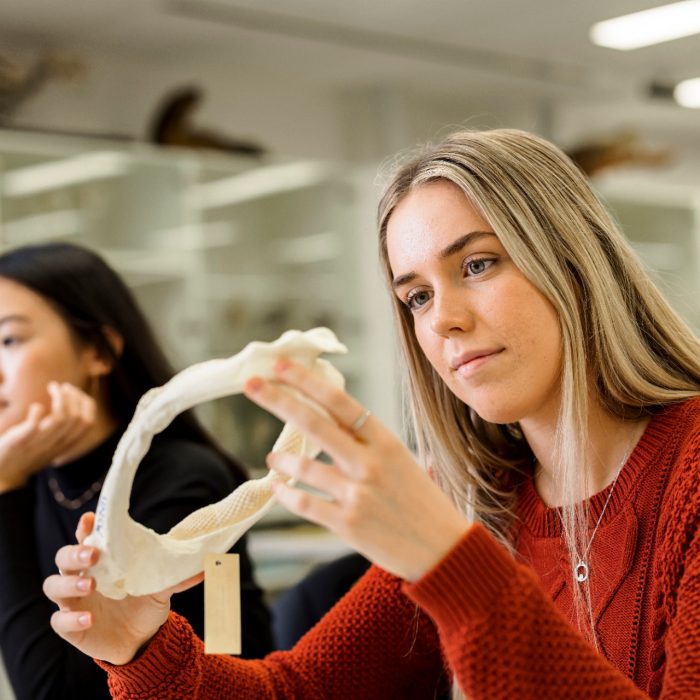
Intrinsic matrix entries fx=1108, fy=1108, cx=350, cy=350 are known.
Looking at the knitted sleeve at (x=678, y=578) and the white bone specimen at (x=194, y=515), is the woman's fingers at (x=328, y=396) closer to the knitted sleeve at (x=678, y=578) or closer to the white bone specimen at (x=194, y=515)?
the white bone specimen at (x=194, y=515)

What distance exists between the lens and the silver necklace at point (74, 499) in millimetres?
2051

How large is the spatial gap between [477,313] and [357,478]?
1.44 ft

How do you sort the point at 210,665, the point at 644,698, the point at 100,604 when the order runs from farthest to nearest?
1. the point at 210,665
2. the point at 100,604
3. the point at 644,698

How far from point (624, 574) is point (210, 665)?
51 centimetres

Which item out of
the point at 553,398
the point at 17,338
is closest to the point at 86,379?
the point at 17,338

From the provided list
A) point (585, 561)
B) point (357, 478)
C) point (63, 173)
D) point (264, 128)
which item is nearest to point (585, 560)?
point (585, 561)

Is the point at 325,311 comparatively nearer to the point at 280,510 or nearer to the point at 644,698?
the point at 280,510

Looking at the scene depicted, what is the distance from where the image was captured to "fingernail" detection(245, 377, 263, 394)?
3.01 ft

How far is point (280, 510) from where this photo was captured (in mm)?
4688

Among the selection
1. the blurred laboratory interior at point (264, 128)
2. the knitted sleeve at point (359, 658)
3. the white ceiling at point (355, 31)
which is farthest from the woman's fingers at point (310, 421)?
the white ceiling at point (355, 31)

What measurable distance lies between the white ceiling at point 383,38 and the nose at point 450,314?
133 inches

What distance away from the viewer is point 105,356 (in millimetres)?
2104

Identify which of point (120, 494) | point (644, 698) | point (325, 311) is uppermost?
point (325, 311)

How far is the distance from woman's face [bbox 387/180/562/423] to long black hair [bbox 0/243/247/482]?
84 centimetres
